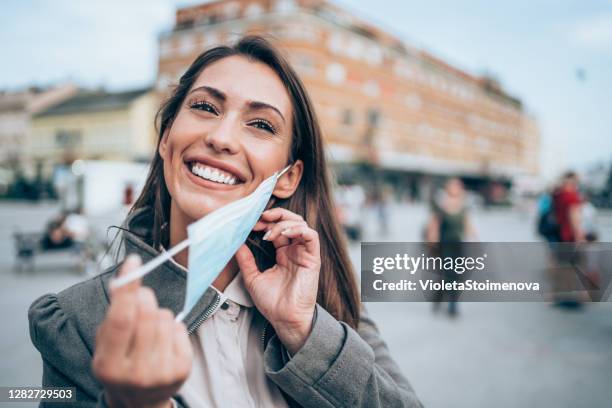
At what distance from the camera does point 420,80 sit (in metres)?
35.1

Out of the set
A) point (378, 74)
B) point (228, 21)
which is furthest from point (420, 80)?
point (228, 21)

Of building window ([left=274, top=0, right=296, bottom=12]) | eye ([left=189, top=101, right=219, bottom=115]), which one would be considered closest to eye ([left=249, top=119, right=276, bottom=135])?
eye ([left=189, top=101, right=219, bottom=115])

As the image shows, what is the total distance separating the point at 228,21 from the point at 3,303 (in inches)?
1107

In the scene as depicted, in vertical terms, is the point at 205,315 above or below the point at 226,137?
below

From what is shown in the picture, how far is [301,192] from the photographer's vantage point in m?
1.50

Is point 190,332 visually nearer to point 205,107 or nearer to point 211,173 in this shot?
point 211,173

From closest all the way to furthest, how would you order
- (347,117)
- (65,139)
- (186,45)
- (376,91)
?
(65,139)
(186,45)
(347,117)
(376,91)

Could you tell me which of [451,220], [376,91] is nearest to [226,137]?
[451,220]

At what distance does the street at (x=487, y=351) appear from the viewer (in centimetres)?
330

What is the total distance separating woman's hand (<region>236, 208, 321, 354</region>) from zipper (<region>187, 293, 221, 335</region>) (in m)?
0.09

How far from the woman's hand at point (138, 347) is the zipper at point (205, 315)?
430 millimetres

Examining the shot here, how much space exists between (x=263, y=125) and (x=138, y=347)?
74 centimetres

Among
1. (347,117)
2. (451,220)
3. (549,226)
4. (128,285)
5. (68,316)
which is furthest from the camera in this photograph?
(347,117)

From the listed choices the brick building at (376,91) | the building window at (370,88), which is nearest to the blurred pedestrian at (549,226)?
the brick building at (376,91)
